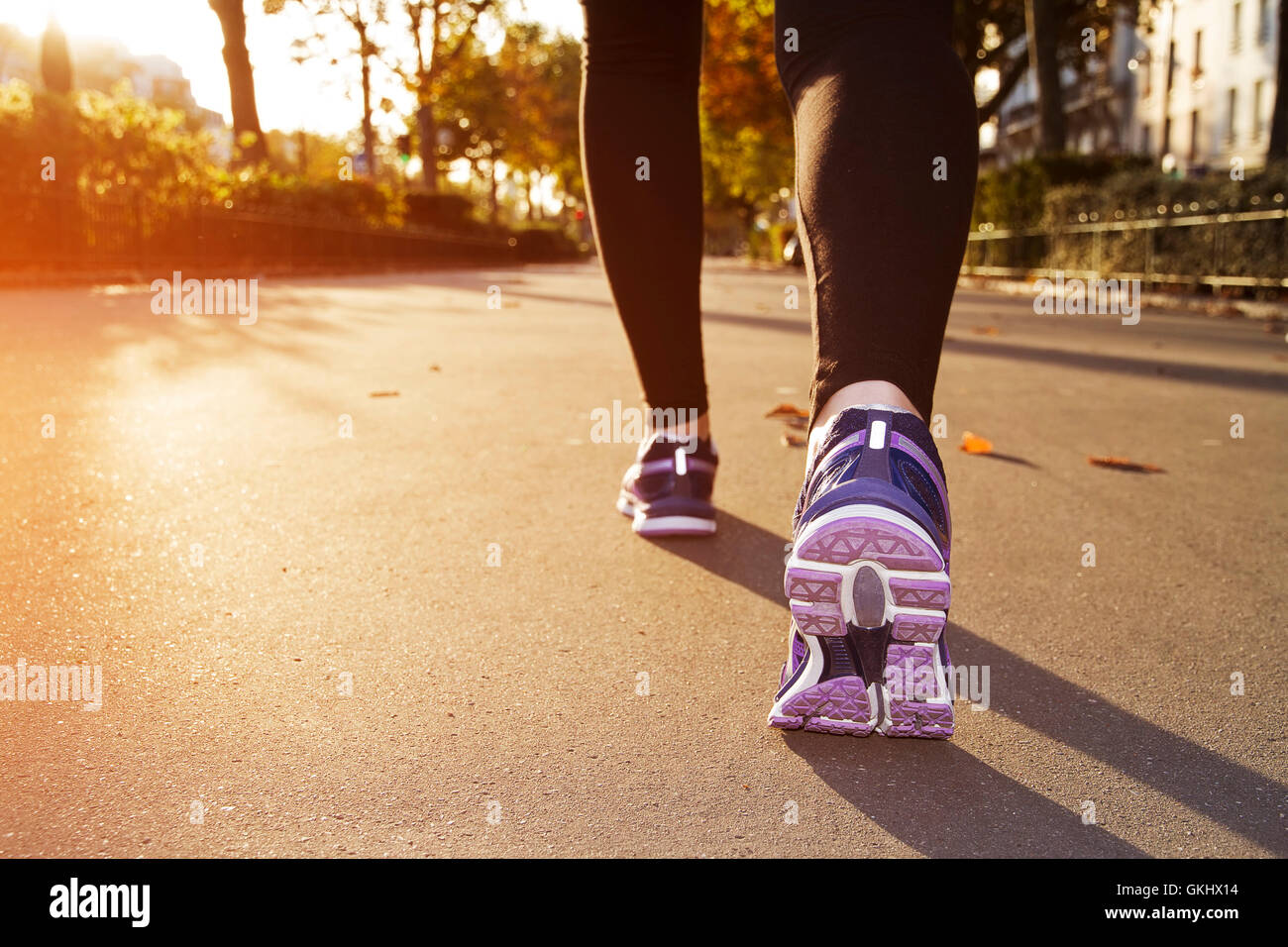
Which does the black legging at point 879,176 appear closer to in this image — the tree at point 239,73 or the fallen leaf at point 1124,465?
the fallen leaf at point 1124,465

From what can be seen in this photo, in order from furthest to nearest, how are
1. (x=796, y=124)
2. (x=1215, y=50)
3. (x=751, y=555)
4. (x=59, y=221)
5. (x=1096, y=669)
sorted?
(x=1215, y=50)
(x=59, y=221)
(x=751, y=555)
(x=1096, y=669)
(x=796, y=124)

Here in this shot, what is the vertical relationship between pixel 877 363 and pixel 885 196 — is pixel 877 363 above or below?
below

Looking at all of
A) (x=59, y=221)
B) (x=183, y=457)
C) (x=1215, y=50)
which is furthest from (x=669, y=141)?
(x=1215, y=50)

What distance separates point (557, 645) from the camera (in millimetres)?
2168

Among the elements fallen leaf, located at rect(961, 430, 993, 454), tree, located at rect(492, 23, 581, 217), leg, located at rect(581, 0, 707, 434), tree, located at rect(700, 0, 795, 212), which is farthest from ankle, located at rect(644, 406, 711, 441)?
tree, located at rect(492, 23, 581, 217)

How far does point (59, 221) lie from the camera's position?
48.1 ft

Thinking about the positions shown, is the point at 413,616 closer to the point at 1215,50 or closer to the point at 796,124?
the point at 796,124

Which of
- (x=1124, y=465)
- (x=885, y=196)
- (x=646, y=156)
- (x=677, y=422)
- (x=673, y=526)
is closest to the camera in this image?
(x=885, y=196)

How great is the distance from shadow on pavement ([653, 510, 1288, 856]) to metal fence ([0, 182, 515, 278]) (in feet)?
47.3

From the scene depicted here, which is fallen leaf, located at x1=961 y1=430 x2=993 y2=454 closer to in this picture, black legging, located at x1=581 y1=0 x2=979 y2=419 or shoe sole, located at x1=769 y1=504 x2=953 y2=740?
black legging, located at x1=581 y1=0 x2=979 y2=419

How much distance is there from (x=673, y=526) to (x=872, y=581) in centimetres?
A: 132

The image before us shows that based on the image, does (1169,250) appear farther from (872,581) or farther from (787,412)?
(872,581)

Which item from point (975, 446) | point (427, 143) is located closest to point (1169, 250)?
point (975, 446)

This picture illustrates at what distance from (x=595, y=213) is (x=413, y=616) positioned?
0.86m
